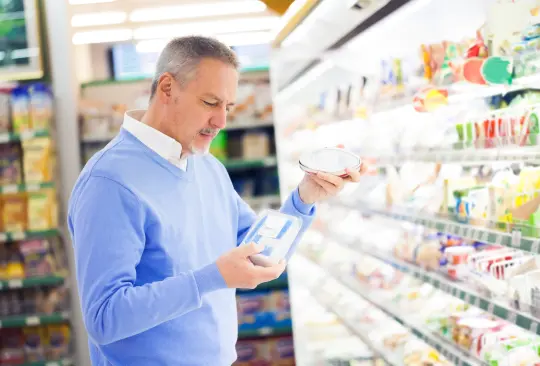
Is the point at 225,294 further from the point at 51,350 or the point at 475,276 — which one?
the point at 51,350

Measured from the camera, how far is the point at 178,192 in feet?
7.11

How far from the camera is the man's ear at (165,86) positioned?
2119 millimetres

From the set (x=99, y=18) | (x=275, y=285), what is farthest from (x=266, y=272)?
(x=99, y=18)

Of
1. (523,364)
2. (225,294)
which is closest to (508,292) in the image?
(523,364)

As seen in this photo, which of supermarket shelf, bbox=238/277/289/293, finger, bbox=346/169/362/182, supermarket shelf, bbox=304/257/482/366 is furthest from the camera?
supermarket shelf, bbox=238/277/289/293

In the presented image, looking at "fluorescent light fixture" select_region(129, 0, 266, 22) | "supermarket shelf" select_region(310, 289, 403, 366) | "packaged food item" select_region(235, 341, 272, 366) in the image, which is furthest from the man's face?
"fluorescent light fixture" select_region(129, 0, 266, 22)

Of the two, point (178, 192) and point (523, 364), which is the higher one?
point (178, 192)

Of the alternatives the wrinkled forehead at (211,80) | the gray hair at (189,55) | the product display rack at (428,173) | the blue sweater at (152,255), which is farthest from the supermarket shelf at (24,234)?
the wrinkled forehead at (211,80)

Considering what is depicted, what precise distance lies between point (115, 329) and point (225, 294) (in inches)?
19.9

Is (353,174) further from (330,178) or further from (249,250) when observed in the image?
(249,250)

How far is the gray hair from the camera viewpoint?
2.08 m

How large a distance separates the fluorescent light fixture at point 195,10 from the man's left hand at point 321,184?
8196 millimetres

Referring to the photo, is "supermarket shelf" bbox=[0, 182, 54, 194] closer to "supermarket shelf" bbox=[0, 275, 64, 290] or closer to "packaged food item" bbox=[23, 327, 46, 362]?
"supermarket shelf" bbox=[0, 275, 64, 290]

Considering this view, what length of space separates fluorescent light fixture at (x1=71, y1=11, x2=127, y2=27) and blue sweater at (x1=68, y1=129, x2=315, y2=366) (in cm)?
838
